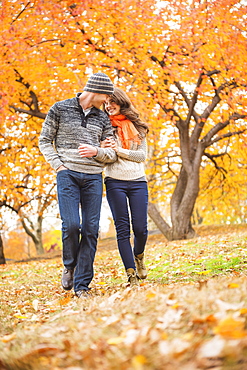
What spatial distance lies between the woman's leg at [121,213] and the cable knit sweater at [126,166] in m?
0.08

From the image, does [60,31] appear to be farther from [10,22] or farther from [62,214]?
[62,214]

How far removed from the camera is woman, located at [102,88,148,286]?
441cm

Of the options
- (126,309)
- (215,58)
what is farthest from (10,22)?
(126,309)


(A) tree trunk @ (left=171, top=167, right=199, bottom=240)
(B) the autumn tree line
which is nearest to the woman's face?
(B) the autumn tree line

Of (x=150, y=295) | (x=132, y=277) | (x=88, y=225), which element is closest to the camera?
(x=150, y=295)

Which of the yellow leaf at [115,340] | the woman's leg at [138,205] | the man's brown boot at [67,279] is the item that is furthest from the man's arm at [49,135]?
the yellow leaf at [115,340]

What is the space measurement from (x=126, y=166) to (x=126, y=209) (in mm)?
485

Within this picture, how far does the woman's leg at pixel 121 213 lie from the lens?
173 inches

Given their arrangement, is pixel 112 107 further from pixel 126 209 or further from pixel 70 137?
pixel 126 209

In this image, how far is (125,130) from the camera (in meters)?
4.62

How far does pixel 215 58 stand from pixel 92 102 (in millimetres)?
8002

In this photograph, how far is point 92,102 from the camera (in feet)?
14.1

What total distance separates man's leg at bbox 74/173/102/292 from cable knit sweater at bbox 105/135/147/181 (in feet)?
0.92

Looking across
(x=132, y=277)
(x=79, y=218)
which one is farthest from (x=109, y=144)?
(x=132, y=277)
